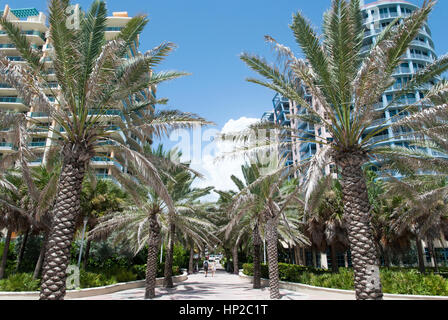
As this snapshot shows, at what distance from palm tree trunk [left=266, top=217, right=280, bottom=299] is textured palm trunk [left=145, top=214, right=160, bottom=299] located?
19.7 ft

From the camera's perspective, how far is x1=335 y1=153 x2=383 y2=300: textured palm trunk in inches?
298

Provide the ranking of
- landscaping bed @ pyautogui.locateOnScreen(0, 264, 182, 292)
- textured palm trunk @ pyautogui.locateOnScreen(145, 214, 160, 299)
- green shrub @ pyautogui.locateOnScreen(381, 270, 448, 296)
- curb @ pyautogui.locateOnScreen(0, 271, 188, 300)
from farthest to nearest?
textured palm trunk @ pyautogui.locateOnScreen(145, 214, 160, 299), landscaping bed @ pyautogui.locateOnScreen(0, 264, 182, 292), curb @ pyautogui.locateOnScreen(0, 271, 188, 300), green shrub @ pyautogui.locateOnScreen(381, 270, 448, 296)

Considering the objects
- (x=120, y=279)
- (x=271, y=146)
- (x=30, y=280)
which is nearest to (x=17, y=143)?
(x=271, y=146)

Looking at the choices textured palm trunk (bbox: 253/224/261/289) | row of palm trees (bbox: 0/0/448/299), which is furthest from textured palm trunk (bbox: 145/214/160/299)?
textured palm trunk (bbox: 253/224/261/289)

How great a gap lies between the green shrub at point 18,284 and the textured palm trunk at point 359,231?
14832 millimetres

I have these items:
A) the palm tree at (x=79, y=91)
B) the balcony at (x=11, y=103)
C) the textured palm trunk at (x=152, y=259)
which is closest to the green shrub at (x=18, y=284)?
the textured palm trunk at (x=152, y=259)

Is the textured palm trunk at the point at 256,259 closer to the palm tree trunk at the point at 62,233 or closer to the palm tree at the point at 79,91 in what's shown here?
the palm tree at the point at 79,91

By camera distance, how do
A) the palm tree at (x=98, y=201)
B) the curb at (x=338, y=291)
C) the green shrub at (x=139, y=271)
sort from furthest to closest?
the green shrub at (x=139, y=271) < the palm tree at (x=98, y=201) < the curb at (x=338, y=291)

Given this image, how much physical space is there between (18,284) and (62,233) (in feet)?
31.6

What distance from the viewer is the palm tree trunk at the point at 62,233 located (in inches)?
289

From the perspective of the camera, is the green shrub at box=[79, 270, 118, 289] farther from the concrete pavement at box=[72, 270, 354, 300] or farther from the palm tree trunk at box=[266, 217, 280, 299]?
the palm tree trunk at box=[266, 217, 280, 299]

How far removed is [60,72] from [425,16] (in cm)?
1033
